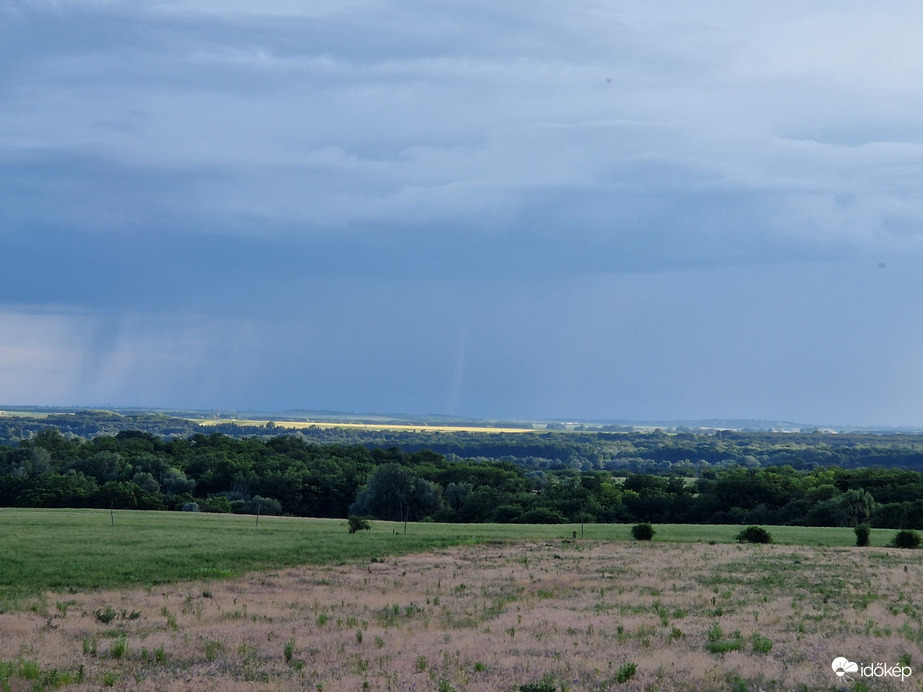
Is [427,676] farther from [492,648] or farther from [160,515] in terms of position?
[160,515]

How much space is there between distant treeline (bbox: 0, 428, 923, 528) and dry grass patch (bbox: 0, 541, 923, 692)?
51.6m

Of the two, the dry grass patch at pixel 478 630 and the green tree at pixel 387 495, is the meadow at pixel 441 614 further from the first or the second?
the green tree at pixel 387 495

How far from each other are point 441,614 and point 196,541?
82.3 ft

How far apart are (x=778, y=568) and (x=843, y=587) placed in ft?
22.4

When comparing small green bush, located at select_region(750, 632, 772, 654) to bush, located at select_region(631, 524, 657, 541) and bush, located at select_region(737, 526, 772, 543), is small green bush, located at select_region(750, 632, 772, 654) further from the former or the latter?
bush, located at select_region(737, 526, 772, 543)

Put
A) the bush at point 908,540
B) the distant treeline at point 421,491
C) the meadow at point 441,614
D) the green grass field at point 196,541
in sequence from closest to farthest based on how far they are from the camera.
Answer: the meadow at point 441,614
the green grass field at point 196,541
the bush at point 908,540
the distant treeline at point 421,491

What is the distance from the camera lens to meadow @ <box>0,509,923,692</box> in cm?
1595

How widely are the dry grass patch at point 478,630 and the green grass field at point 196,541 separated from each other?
3.29 meters

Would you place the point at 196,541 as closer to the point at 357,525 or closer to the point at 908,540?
the point at 357,525

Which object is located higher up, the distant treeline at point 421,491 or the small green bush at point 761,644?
the small green bush at point 761,644

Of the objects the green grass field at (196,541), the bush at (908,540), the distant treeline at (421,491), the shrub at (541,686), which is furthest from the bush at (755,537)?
the shrub at (541,686)

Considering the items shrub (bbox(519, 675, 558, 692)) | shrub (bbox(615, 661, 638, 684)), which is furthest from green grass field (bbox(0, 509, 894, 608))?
shrub (bbox(615, 661, 638, 684))

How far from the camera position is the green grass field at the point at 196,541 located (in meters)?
32.4

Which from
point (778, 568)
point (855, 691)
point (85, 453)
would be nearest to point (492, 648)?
point (855, 691)
